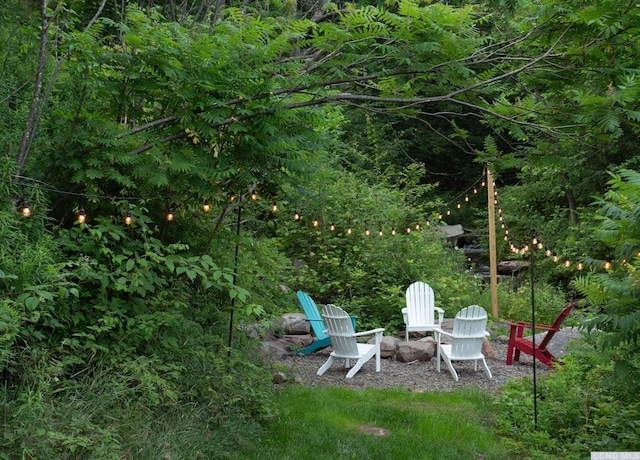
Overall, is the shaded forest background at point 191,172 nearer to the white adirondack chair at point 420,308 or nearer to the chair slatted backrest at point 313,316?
the chair slatted backrest at point 313,316

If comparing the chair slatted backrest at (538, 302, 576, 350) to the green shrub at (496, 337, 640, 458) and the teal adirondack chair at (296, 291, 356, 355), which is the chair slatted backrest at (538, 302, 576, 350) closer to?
the green shrub at (496, 337, 640, 458)

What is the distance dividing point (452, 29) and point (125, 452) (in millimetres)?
3789

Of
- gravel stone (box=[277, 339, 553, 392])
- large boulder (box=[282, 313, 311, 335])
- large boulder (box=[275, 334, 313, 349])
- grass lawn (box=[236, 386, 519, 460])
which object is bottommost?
gravel stone (box=[277, 339, 553, 392])

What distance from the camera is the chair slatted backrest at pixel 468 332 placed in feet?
26.5

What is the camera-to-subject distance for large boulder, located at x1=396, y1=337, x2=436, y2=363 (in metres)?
8.95

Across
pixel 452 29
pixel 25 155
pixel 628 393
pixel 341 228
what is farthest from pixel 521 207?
pixel 25 155

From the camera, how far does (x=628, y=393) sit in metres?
5.36

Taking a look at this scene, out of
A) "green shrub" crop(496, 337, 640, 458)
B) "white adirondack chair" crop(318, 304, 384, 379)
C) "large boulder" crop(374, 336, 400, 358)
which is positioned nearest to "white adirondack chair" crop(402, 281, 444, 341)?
"large boulder" crop(374, 336, 400, 358)

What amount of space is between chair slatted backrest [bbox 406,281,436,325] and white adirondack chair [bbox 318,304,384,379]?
5.95 ft

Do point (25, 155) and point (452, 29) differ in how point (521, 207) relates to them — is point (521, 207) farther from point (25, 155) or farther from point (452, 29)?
point (25, 155)

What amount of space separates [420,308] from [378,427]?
14.8 feet

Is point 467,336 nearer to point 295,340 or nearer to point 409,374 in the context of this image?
point 409,374

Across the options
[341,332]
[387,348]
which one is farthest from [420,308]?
[341,332]

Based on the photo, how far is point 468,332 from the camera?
8.12m
